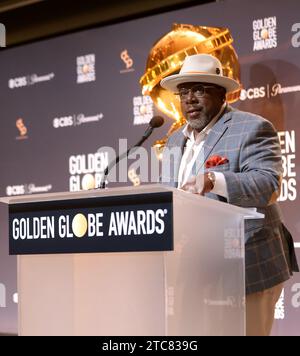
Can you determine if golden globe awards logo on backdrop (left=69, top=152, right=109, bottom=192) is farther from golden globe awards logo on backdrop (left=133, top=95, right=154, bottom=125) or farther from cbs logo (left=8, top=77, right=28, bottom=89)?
cbs logo (left=8, top=77, right=28, bottom=89)

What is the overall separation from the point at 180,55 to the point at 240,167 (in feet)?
4.48

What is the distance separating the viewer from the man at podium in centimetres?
252

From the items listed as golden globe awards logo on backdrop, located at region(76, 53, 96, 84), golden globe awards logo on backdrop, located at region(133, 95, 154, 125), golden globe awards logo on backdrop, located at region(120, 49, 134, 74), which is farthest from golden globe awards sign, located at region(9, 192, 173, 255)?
golden globe awards logo on backdrop, located at region(76, 53, 96, 84)

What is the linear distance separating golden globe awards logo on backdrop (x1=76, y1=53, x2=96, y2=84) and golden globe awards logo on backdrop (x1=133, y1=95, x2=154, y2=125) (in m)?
0.49

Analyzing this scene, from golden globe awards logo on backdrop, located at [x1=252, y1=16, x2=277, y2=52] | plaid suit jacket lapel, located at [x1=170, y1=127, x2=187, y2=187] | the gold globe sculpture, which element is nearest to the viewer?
plaid suit jacket lapel, located at [x1=170, y1=127, x2=187, y2=187]

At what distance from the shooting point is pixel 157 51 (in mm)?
4008

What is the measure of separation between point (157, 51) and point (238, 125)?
1.37 m

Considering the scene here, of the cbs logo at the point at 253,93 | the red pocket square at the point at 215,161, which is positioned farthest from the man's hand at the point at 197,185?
the cbs logo at the point at 253,93

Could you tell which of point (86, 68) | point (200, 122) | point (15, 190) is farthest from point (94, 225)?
point (15, 190)

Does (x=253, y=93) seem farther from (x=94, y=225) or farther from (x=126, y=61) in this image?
(x=94, y=225)

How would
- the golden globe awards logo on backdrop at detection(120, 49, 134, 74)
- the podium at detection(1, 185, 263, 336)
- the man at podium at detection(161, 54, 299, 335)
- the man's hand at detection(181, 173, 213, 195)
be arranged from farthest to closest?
the golden globe awards logo on backdrop at detection(120, 49, 134, 74) → the man at podium at detection(161, 54, 299, 335) → the man's hand at detection(181, 173, 213, 195) → the podium at detection(1, 185, 263, 336)

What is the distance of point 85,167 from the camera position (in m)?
5.19

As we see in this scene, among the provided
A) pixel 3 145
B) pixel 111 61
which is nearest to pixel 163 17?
pixel 111 61
